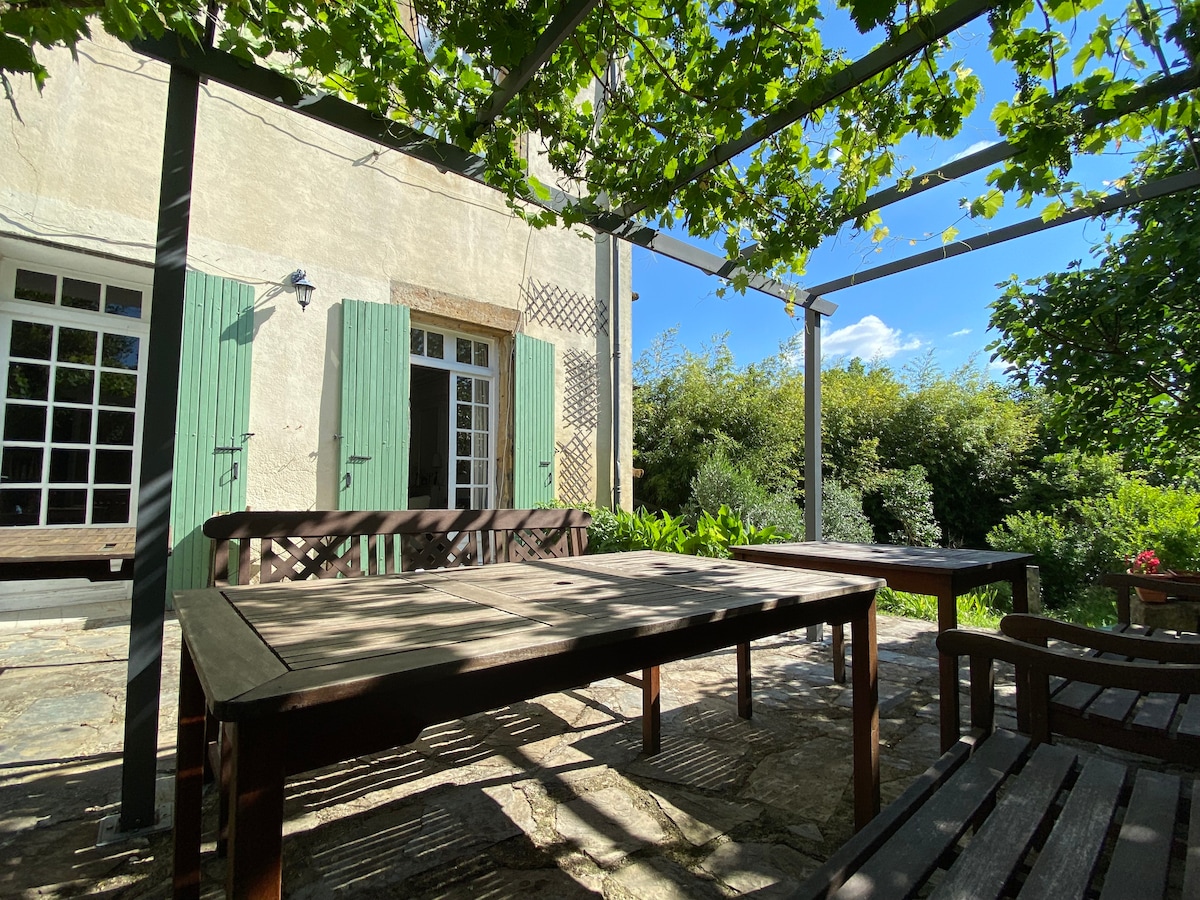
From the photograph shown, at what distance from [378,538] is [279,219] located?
3183 mm

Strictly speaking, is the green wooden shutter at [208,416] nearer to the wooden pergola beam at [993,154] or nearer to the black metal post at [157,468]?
the black metal post at [157,468]

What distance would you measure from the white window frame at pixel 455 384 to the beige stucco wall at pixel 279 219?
0.23m


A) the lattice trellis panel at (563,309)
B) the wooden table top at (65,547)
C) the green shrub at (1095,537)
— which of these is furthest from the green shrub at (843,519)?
the wooden table top at (65,547)

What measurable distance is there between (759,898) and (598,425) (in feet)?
17.8

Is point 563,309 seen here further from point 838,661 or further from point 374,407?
point 838,661

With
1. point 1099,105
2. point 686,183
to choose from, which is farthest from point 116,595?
point 1099,105

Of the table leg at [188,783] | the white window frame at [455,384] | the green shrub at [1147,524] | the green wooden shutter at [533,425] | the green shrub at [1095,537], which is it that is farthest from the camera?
the green wooden shutter at [533,425]

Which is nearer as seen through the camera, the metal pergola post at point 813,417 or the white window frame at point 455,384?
the metal pergola post at point 813,417

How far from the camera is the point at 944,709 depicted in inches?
67.6

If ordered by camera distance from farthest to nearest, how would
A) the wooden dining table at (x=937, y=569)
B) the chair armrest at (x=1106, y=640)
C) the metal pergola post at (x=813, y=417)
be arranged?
the metal pergola post at (x=813, y=417)
the wooden dining table at (x=937, y=569)
the chair armrest at (x=1106, y=640)

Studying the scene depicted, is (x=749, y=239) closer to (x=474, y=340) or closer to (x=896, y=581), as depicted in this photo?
(x=896, y=581)

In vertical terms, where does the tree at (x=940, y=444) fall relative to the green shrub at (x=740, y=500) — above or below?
above

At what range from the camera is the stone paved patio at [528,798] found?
1.45 m

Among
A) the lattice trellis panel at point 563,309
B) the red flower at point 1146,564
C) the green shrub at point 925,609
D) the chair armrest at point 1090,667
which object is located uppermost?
the lattice trellis panel at point 563,309
